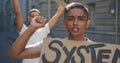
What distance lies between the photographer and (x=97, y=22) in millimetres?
5957

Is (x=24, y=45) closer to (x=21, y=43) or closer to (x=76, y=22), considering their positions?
(x=21, y=43)

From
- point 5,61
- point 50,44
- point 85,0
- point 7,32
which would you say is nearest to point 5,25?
point 7,32

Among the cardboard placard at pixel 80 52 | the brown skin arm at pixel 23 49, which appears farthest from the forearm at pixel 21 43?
the cardboard placard at pixel 80 52

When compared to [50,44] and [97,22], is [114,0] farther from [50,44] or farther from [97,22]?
[50,44]

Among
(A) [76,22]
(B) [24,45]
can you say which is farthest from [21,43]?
(A) [76,22]

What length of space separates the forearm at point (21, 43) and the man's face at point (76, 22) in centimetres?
19

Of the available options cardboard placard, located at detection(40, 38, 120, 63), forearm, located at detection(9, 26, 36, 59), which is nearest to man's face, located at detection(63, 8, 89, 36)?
cardboard placard, located at detection(40, 38, 120, 63)

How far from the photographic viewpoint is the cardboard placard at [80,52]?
2.16 m

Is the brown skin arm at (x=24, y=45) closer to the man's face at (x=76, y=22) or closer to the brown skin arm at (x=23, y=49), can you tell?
the brown skin arm at (x=23, y=49)

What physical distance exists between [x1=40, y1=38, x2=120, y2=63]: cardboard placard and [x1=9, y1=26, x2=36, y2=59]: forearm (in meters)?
0.13

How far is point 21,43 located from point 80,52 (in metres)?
0.34

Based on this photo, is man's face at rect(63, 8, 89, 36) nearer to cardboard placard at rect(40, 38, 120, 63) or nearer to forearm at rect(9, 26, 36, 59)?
cardboard placard at rect(40, 38, 120, 63)

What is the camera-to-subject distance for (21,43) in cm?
207

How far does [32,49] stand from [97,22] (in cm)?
388
